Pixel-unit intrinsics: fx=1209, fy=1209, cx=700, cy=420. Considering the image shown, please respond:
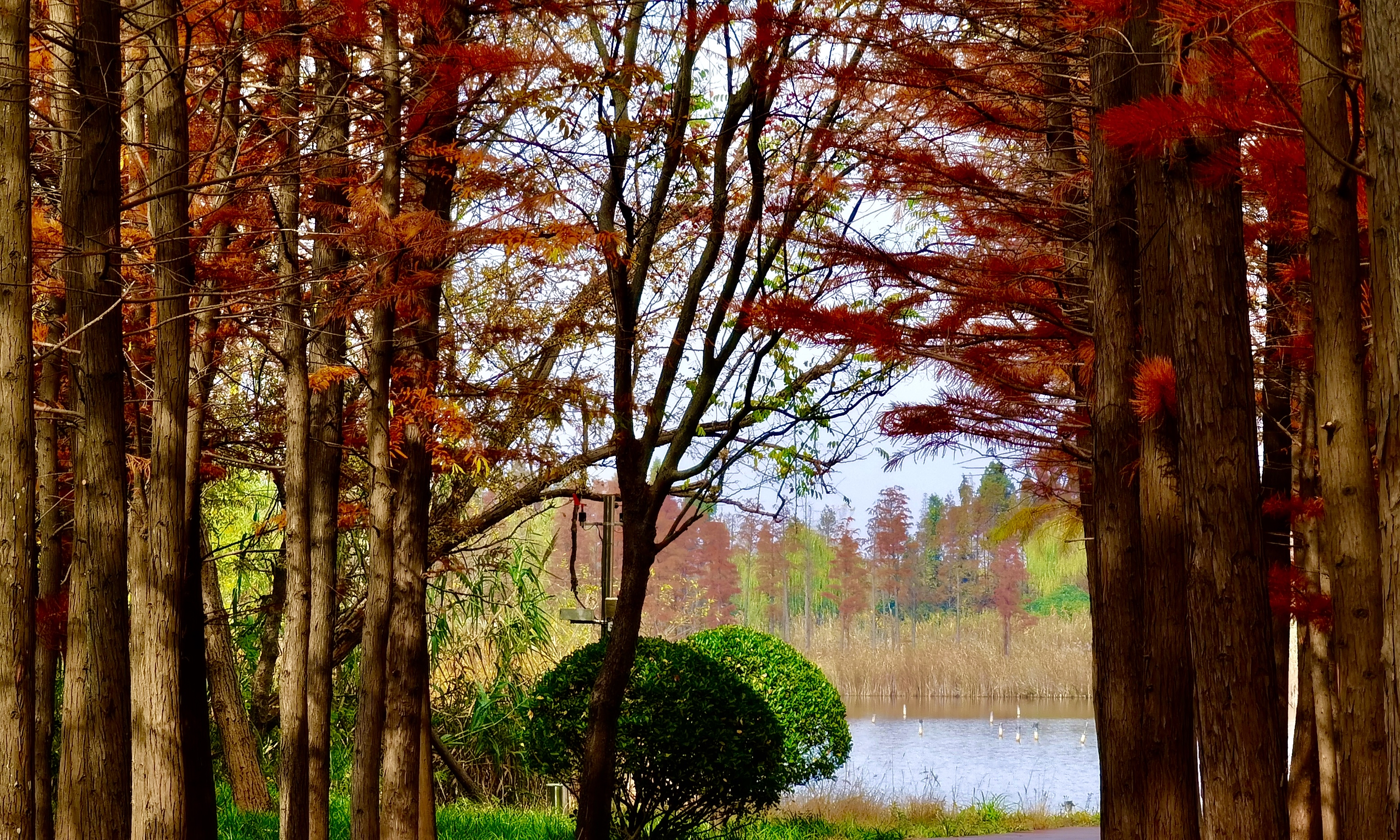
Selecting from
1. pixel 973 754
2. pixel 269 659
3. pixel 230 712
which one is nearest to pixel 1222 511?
pixel 230 712

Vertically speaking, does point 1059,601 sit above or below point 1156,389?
below

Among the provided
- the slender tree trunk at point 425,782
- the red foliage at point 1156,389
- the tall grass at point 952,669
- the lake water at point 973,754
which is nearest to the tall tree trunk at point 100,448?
the slender tree trunk at point 425,782

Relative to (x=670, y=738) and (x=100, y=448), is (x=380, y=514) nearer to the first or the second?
(x=100, y=448)

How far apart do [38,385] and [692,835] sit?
582 cm

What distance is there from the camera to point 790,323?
6.74m

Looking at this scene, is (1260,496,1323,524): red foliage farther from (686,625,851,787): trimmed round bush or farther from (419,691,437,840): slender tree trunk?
(419,691,437,840): slender tree trunk

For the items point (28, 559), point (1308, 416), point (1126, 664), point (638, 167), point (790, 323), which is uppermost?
point (638, 167)

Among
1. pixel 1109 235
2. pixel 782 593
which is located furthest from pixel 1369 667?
pixel 782 593

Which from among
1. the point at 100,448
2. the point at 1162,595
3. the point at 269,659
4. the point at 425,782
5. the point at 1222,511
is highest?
the point at 100,448

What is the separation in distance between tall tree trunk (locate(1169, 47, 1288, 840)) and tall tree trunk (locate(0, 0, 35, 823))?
15.5 ft

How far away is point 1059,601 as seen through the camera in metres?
52.0

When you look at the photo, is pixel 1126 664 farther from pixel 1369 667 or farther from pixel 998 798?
pixel 998 798

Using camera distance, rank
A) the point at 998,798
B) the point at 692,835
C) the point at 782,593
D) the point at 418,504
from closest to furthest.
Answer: the point at 418,504 → the point at 692,835 → the point at 998,798 → the point at 782,593

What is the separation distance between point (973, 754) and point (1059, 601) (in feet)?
108
